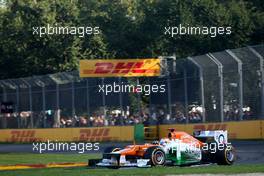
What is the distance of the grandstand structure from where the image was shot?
31047 millimetres

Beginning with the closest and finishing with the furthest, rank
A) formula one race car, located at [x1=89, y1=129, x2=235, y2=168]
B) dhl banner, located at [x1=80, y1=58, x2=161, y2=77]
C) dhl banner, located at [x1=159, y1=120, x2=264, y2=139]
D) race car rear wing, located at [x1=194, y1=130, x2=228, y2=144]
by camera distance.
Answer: formula one race car, located at [x1=89, y1=129, x2=235, y2=168], race car rear wing, located at [x1=194, y1=130, x2=228, y2=144], dhl banner, located at [x1=159, y1=120, x2=264, y2=139], dhl banner, located at [x1=80, y1=58, x2=161, y2=77]

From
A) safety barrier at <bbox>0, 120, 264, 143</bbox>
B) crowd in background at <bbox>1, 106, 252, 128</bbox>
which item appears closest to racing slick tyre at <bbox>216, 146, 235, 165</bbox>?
safety barrier at <bbox>0, 120, 264, 143</bbox>

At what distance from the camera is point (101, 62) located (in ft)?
133

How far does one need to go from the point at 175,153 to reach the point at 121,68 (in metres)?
19.1

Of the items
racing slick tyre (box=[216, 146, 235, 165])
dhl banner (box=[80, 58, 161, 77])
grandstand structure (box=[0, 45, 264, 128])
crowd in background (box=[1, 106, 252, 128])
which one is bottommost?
racing slick tyre (box=[216, 146, 235, 165])

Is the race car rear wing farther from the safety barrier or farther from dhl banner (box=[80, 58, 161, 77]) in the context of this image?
dhl banner (box=[80, 58, 161, 77])

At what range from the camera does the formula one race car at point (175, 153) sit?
2038 centimetres

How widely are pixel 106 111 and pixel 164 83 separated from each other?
510cm

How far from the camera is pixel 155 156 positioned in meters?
20.3

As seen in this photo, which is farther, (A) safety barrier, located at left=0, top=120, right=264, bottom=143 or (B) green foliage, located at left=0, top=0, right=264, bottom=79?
(B) green foliage, located at left=0, top=0, right=264, bottom=79

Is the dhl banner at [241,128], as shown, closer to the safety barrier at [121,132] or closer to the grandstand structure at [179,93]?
the safety barrier at [121,132]

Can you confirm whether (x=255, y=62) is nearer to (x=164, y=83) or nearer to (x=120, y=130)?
(x=164, y=83)

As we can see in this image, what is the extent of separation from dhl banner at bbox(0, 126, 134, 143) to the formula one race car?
18055mm

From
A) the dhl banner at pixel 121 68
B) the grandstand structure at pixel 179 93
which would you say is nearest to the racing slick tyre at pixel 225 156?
the grandstand structure at pixel 179 93
